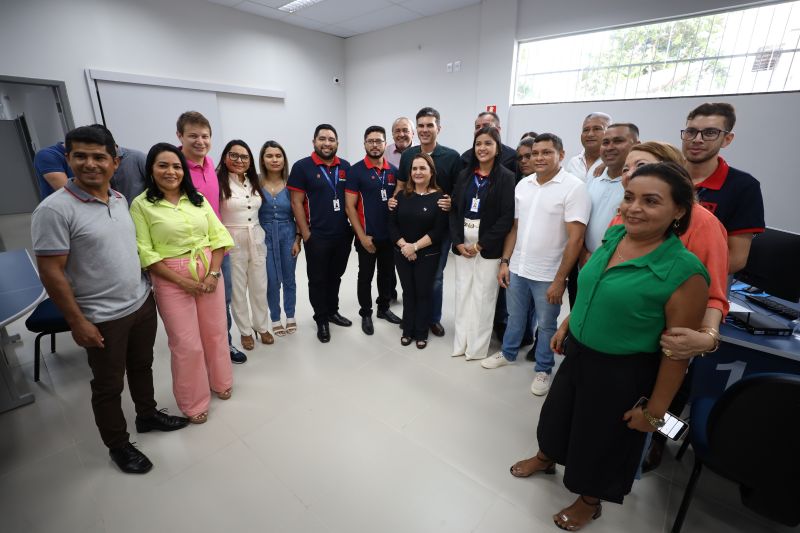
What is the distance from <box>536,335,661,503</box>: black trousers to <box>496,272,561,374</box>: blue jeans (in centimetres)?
86

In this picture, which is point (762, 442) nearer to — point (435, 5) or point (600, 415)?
point (600, 415)

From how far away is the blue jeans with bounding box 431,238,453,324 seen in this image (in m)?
3.14

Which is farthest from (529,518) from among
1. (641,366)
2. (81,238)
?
(81,238)

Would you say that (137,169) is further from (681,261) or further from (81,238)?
(681,261)

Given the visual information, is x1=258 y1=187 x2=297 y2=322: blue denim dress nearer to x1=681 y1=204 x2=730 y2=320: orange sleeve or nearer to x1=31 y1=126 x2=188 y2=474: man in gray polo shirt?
x1=31 y1=126 x2=188 y2=474: man in gray polo shirt

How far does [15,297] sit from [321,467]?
78.7 inches

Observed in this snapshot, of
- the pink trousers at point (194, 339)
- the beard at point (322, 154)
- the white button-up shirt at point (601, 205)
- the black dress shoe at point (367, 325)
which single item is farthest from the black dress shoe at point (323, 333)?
the white button-up shirt at point (601, 205)

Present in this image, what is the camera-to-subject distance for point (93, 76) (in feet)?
14.7

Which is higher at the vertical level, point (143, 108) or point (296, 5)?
point (296, 5)

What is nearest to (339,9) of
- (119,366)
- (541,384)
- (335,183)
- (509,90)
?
(509,90)

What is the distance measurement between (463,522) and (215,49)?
263 inches

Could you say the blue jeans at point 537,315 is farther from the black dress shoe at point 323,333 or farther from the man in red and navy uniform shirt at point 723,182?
the black dress shoe at point 323,333

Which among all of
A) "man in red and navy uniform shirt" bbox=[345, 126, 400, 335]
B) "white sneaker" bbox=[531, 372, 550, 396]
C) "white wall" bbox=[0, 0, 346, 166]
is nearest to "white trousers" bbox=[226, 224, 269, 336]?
"man in red and navy uniform shirt" bbox=[345, 126, 400, 335]

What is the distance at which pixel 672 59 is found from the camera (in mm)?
4133
